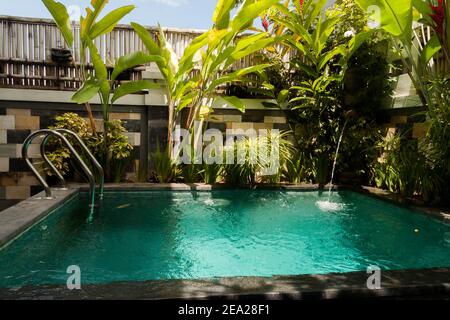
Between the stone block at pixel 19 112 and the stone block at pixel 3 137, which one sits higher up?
the stone block at pixel 19 112

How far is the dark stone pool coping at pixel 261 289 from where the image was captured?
146 centimetres

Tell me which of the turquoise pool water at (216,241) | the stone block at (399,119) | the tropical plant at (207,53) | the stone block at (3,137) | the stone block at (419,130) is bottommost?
the turquoise pool water at (216,241)

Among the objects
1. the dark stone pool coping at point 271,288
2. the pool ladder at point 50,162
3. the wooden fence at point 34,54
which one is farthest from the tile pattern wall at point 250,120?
the dark stone pool coping at point 271,288

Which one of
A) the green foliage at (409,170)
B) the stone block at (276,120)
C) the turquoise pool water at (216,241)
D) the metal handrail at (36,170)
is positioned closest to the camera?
the turquoise pool water at (216,241)

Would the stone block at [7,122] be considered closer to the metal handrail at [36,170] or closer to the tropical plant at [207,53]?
the metal handrail at [36,170]

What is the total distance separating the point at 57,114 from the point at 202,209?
2821mm

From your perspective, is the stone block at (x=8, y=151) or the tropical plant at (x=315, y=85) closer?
the stone block at (x=8, y=151)

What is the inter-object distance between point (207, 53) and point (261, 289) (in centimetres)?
403

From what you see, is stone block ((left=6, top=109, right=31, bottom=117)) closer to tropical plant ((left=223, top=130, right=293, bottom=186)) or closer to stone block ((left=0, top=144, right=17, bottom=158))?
stone block ((left=0, top=144, right=17, bottom=158))

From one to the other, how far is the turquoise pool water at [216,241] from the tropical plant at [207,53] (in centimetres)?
162

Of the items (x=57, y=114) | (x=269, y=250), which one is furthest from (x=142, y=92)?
(x=269, y=250)

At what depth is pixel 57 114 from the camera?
533 cm

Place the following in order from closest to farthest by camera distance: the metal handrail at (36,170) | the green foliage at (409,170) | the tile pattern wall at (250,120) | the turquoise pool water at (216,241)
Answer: the turquoise pool water at (216,241)
the metal handrail at (36,170)
the green foliage at (409,170)
the tile pattern wall at (250,120)
